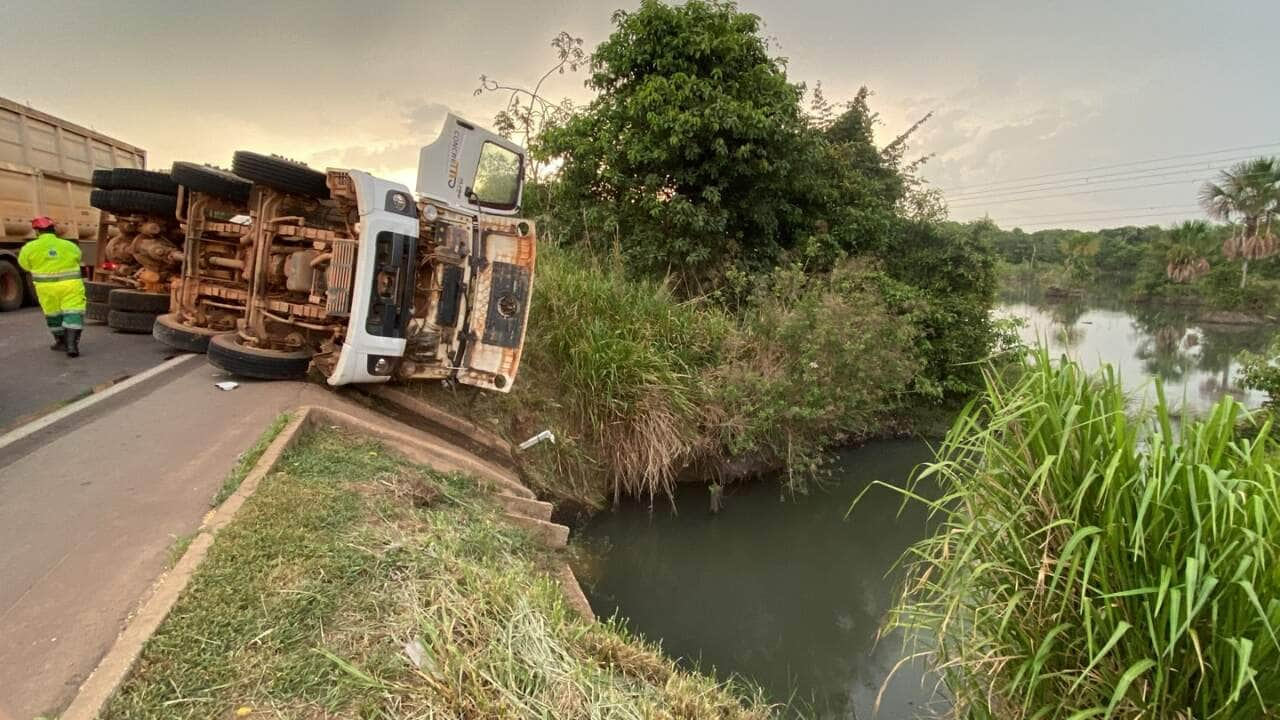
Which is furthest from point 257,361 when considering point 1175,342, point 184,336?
point 1175,342

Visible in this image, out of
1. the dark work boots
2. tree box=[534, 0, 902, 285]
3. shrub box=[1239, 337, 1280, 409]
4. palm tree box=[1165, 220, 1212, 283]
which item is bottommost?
the dark work boots

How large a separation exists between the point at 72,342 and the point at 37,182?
4782 millimetres

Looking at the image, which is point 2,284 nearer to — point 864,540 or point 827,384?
point 827,384

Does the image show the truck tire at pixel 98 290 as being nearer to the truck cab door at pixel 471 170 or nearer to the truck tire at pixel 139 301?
the truck tire at pixel 139 301

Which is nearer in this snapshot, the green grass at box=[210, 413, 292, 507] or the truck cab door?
the green grass at box=[210, 413, 292, 507]

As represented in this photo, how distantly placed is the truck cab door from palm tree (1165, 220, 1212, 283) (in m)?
40.3

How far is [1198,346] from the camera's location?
76.9 feet

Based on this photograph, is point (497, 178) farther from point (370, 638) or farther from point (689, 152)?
point (370, 638)

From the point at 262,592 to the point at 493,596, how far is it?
901mm

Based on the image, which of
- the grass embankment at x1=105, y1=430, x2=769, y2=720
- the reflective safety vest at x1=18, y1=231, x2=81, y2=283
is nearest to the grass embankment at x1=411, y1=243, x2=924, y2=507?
the grass embankment at x1=105, y1=430, x2=769, y2=720

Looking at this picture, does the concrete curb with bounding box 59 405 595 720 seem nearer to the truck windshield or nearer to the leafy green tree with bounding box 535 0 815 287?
the truck windshield

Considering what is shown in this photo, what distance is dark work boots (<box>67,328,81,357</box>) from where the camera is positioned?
6.25m

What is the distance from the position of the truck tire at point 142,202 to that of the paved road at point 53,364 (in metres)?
1.45

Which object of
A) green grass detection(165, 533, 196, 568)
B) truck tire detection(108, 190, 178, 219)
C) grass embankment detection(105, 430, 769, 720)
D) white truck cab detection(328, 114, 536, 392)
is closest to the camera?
grass embankment detection(105, 430, 769, 720)
